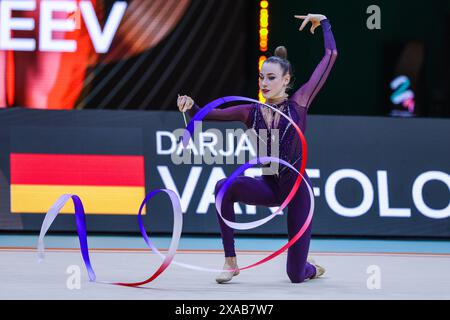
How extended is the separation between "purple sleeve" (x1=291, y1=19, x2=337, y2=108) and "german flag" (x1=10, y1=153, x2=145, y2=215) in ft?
10.2

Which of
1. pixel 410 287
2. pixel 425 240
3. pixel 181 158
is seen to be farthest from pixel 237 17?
pixel 410 287

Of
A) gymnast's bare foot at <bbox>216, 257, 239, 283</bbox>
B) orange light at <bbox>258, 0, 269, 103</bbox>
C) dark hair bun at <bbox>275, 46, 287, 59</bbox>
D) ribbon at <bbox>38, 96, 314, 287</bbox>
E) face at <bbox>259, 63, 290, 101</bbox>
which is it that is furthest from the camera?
orange light at <bbox>258, 0, 269, 103</bbox>

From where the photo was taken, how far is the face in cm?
514

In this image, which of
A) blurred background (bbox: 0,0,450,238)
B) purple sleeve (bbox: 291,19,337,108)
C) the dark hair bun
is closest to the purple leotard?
purple sleeve (bbox: 291,19,337,108)

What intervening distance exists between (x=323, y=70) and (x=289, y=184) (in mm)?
695

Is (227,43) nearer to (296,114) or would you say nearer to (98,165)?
(98,165)

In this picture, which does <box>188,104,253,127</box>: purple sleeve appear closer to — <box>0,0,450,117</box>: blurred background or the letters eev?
<box>0,0,450,117</box>: blurred background

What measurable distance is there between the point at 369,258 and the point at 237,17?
3.20 m

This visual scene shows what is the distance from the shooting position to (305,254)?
5.07 metres

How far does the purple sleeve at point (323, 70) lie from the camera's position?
16.6 ft

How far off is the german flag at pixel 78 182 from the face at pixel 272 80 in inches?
119

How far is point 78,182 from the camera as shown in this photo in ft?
25.8

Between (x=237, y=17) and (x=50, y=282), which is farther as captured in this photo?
(x=237, y=17)
